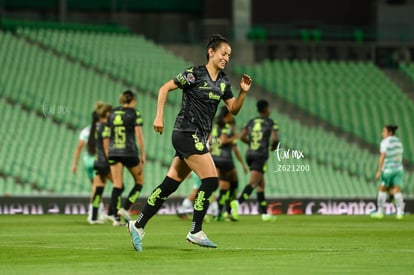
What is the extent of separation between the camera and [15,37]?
3894 cm

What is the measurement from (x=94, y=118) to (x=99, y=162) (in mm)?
857

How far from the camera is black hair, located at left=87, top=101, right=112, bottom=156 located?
2094 centimetres

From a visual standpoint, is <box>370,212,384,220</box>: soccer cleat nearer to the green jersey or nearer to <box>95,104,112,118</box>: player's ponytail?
the green jersey

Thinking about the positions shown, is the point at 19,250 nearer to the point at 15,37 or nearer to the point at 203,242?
the point at 203,242

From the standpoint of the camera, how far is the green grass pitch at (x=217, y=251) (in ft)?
35.0

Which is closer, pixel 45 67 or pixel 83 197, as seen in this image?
pixel 83 197

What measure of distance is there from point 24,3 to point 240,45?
34.0ft

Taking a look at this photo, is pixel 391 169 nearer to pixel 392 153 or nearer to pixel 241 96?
pixel 392 153

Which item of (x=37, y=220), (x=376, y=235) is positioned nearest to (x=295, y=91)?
(x=37, y=220)

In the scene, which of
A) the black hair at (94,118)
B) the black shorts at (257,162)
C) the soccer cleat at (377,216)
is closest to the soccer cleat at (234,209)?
the black shorts at (257,162)

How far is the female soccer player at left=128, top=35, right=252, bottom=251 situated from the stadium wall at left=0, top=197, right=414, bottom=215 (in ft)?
44.1

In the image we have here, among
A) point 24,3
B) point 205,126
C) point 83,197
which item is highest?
point 24,3

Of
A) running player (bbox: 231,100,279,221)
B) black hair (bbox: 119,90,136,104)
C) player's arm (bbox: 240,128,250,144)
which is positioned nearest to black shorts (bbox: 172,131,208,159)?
black hair (bbox: 119,90,136,104)


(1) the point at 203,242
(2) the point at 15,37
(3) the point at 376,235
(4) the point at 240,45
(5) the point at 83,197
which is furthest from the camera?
(4) the point at 240,45
